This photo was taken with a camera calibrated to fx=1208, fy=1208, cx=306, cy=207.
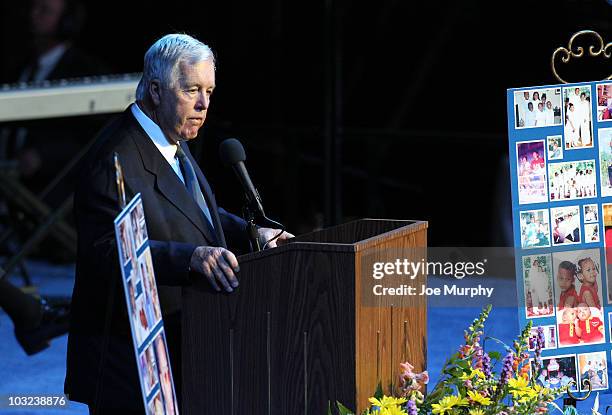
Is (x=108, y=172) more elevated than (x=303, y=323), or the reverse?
(x=108, y=172)

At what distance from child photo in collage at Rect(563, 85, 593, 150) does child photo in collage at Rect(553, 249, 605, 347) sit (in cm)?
40

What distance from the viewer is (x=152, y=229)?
3.61 m

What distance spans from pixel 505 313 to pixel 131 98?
2.72m

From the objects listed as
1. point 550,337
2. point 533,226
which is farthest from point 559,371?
point 533,226

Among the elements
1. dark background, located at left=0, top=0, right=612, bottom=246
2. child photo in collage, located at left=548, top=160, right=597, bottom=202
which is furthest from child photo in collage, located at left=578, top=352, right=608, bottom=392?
dark background, located at left=0, top=0, right=612, bottom=246

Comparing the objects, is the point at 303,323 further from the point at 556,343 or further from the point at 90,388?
the point at 556,343

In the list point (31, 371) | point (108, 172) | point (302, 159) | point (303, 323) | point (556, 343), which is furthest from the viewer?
point (302, 159)

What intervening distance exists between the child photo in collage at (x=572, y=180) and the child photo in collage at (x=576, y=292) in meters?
0.21

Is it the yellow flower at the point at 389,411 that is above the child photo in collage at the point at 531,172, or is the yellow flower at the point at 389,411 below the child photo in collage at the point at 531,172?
below

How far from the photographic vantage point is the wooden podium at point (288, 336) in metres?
3.27

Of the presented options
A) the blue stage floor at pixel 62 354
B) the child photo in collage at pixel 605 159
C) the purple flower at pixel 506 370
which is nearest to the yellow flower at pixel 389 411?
the purple flower at pixel 506 370

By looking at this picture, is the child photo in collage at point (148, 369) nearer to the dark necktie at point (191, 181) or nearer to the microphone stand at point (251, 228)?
the microphone stand at point (251, 228)

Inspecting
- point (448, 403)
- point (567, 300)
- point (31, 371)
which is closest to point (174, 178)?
point (448, 403)

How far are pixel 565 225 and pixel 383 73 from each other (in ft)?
20.5
